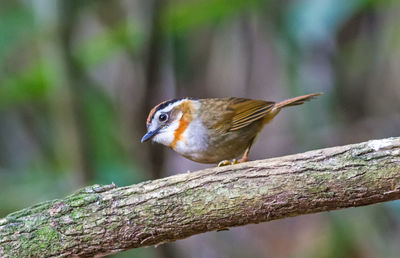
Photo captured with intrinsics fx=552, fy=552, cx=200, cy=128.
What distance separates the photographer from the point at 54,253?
2.58 meters

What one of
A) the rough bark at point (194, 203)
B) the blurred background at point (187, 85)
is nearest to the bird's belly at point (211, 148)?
the rough bark at point (194, 203)

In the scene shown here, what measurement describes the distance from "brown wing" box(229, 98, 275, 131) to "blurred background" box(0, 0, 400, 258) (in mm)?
1079

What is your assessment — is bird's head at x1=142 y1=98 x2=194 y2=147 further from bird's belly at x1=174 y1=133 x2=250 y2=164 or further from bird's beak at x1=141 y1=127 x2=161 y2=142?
bird's belly at x1=174 y1=133 x2=250 y2=164

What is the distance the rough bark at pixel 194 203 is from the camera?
2426 millimetres

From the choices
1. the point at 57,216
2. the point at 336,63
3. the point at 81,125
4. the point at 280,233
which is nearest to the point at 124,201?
the point at 57,216

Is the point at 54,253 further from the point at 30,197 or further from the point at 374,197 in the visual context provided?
the point at 30,197

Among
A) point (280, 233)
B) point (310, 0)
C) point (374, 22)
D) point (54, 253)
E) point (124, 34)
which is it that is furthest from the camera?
point (280, 233)

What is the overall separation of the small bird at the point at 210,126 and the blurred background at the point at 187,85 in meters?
1.04

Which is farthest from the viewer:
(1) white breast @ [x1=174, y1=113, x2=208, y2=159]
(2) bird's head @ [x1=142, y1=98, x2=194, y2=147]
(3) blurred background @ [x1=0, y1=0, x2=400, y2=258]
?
(3) blurred background @ [x1=0, y1=0, x2=400, y2=258]

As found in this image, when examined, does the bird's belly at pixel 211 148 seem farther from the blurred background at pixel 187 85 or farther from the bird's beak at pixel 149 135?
the blurred background at pixel 187 85

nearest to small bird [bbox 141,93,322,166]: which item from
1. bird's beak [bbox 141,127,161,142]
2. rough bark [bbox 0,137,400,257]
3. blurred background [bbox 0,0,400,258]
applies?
bird's beak [bbox 141,127,161,142]

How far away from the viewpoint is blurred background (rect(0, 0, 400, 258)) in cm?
473

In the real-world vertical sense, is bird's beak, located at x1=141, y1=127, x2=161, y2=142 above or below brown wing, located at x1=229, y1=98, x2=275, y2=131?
below

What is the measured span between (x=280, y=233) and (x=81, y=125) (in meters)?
3.99
